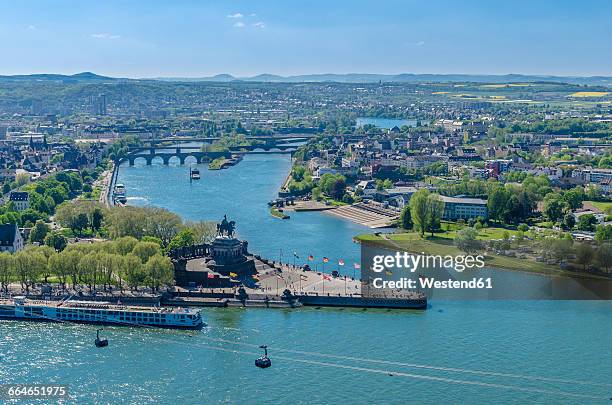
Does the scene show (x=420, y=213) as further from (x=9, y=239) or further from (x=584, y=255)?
(x=9, y=239)

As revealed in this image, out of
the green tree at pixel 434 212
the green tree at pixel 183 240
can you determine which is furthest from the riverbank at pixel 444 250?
the green tree at pixel 183 240

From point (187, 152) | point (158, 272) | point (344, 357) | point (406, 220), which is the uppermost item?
point (158, 272)

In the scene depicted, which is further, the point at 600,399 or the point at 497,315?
the point at 497,315

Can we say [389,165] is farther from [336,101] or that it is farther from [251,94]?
[251,94]

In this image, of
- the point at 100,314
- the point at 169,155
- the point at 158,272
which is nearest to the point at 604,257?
the point at 158,272

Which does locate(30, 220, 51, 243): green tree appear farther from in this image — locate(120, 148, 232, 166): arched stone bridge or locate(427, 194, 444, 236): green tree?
locate(120, 148, 232, 166): arched stone bridge

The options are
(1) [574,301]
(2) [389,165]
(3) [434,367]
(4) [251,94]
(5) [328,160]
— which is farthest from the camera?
(4) [251,94]

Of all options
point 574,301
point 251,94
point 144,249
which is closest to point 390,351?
point 574,301
